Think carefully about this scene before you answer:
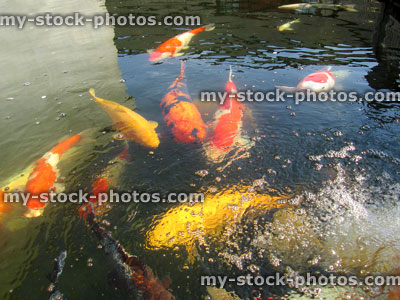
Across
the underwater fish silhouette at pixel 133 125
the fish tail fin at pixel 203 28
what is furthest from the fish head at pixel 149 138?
the fish tail fin at pixel 203 28

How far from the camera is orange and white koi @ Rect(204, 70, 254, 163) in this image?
4441 millimetres

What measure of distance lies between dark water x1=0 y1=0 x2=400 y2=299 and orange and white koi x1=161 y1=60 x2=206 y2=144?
0.19 metres

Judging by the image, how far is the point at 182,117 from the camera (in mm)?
4938

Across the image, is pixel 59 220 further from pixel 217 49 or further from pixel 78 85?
pixel 217 49

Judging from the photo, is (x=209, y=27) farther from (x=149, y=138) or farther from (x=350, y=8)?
(x=149, y=138)

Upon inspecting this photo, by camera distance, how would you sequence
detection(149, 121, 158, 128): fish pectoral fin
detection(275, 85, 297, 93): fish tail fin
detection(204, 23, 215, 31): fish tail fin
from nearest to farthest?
detection(149, 121, 158, 128): fish pectoral fin < detection(275, 85, 297, 93): fish tail fin < detection(204, 23, 215, 31): fish tail fin

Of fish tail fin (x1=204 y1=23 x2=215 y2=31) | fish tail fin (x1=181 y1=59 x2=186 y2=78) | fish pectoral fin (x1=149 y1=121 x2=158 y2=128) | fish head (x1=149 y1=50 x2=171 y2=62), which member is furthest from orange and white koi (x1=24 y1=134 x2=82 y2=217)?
fish tail fin (x1=204 y1=23 x2=215 y2=31)

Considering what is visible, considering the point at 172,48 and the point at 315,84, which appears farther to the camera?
the point at 172,48

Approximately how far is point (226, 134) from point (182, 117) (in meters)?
0.84

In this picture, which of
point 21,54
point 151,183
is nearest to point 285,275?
point 151,183

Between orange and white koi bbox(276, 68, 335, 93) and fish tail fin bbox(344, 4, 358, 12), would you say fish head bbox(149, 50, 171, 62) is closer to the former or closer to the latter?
orange and white koi bbox(276, 68, 335, 93)

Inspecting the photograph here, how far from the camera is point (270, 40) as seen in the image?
8805 mm

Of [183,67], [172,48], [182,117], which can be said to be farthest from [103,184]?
[172,48]

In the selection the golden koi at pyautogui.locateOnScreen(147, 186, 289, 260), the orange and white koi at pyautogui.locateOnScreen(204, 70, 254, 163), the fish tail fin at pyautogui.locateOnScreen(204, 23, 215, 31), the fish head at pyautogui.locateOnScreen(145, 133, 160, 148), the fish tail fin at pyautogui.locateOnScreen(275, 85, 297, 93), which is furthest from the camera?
the fish tail fin at pyautogui.locateOnScreen(204, 23, 215, 31)
